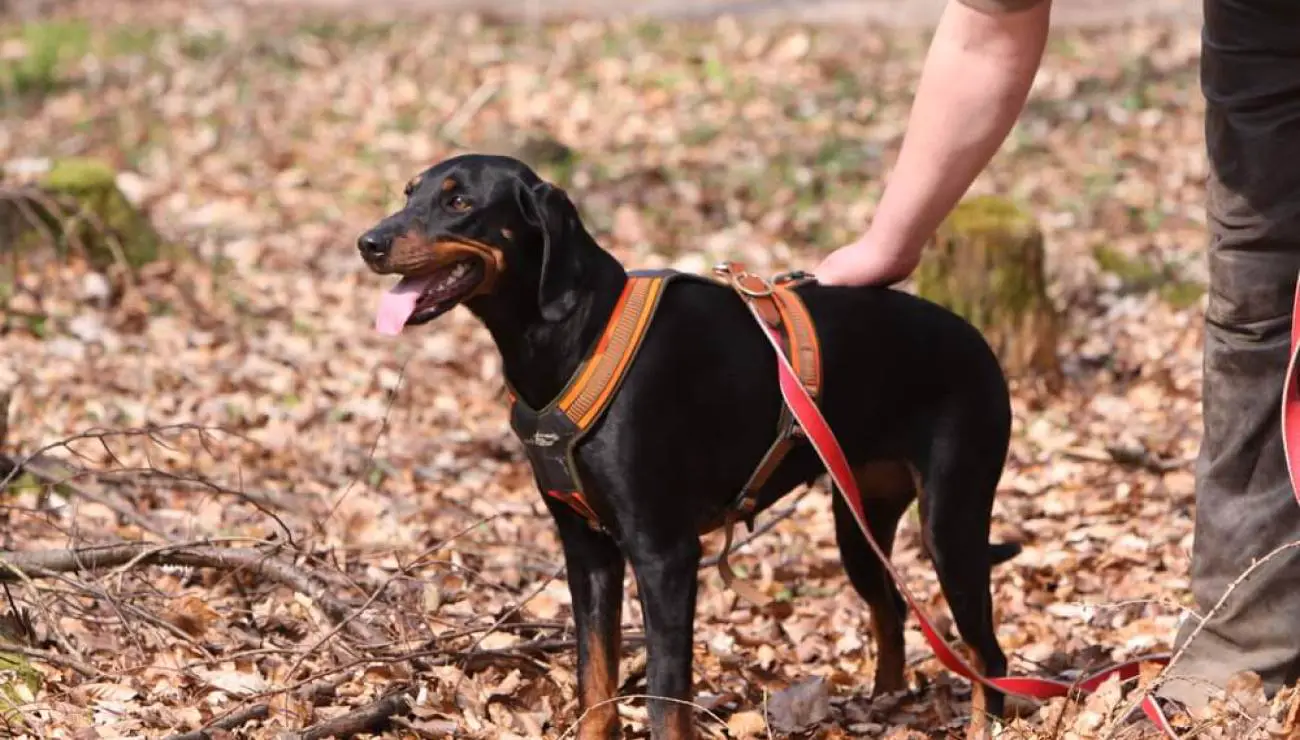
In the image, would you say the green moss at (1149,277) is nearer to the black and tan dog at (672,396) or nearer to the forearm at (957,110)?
the black and tan dog at (672,396)

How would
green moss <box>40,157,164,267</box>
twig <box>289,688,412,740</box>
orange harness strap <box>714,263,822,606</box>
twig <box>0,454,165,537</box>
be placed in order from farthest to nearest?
1. green moss <box>40,157,164,267</box>
2. twig <box>0,454,165,537</box>
3. orange harness strap <box>714,263,822,606</box>
4. twig <box>289,688,412,740</box>

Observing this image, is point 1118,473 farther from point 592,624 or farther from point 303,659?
point 303,659

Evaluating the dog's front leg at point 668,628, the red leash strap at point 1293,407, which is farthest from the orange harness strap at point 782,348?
the red leash strap at point 1293,407

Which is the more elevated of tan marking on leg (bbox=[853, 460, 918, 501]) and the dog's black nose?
the dog's black nose

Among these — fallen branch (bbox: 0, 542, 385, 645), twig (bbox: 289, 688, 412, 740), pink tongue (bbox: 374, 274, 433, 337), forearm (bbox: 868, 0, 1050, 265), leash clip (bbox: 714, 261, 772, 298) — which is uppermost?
forearm (bbox: 868, 0, 1050, 265)

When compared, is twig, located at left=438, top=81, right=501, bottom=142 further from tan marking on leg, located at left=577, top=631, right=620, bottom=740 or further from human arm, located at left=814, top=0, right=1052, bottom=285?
tan marking on leg, located at left=577, top=631, right=620, bottom=740

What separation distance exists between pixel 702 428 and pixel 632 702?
952mm

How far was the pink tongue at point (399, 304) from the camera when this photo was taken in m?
3.19

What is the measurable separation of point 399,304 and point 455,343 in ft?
14.6

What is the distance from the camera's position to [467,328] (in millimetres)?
7930

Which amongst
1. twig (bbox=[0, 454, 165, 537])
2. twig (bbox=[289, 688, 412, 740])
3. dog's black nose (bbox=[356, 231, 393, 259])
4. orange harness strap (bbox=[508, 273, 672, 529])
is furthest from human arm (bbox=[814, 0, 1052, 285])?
twig (bbox=[0, 454, 165, 537])

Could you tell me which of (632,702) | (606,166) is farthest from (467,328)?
(632,702)

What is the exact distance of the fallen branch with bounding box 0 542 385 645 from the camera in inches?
150

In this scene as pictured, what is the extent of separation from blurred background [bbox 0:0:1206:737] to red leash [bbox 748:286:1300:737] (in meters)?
0.30
